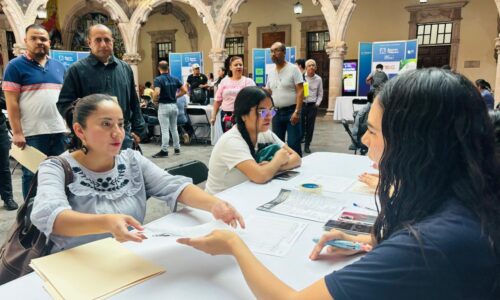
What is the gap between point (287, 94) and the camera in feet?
15.6

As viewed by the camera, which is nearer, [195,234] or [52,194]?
[195,234]

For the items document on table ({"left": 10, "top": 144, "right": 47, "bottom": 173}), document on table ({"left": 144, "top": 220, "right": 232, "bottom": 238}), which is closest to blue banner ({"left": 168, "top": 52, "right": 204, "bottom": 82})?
document on table ({"left": 10, "top": 144, "right": 47, "bottom": 173})

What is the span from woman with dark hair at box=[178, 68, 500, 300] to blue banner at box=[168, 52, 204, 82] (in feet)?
39.3

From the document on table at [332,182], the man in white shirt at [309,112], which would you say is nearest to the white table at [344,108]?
the man in white shirt at [309,112]

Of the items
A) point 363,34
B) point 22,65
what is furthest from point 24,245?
point 363,34

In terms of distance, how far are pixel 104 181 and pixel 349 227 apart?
102 centimetres

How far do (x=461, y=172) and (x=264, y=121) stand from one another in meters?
1.67

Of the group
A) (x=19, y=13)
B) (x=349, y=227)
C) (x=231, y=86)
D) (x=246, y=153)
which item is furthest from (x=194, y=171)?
(x=19, y=13)

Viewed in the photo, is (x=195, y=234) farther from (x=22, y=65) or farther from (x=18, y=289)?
(x=22, y=65)

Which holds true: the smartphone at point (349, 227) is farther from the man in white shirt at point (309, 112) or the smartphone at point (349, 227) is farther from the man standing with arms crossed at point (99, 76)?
the man in white shirt at point (309, 112)

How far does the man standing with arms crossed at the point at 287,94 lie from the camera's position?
4.67 metres

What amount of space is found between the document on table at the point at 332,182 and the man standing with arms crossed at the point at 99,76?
5.03 ft

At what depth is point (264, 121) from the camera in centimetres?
243

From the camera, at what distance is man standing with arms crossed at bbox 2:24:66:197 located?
3.14 meters
